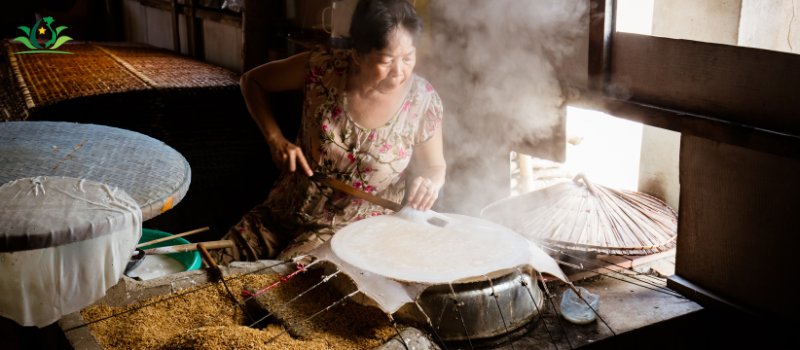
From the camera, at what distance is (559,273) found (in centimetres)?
245

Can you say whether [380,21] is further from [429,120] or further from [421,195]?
[421,195]

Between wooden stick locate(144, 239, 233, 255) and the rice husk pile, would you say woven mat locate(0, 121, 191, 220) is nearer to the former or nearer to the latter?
the rice husk pile

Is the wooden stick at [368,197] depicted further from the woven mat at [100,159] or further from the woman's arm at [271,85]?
the woven mat at [100,159]

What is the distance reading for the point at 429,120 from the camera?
3.64 m

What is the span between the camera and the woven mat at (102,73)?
5582 millimetres

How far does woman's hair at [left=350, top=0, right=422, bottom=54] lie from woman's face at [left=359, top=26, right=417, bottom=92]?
0.03 meters

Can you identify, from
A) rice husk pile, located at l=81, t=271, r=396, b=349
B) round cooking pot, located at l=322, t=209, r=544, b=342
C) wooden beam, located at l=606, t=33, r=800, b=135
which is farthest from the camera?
wooden beam, located at l=606, t=33, r=800, b=135

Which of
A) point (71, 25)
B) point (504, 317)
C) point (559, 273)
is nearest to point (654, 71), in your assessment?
point (559, 273)

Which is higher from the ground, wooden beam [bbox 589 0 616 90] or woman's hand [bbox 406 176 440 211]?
wooden beam [bbox 589 0 616 90]

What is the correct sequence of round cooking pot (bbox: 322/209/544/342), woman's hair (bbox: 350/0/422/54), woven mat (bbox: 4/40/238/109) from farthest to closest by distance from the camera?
1. woven mat (bbox: 4/40/238/109)
2. woman's hair (bbox: 350/0/422/54)
3. round cooking pot (bbox: 322/209/544/342)

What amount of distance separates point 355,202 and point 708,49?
1861 mm

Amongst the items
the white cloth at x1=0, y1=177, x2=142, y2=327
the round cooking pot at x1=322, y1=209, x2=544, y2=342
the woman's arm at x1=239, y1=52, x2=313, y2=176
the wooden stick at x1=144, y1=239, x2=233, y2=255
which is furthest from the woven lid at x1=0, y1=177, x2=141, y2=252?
the woman's arm at x1=239, y1=52, x2=313, y2=176

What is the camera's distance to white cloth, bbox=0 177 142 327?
1673 mm

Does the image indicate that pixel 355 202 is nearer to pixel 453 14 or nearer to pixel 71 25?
pixel 453 14
